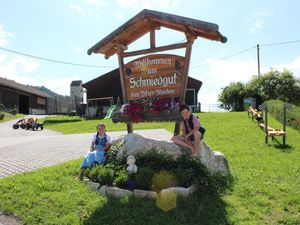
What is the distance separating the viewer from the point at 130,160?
7930 millimetres

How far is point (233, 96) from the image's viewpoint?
4678cm

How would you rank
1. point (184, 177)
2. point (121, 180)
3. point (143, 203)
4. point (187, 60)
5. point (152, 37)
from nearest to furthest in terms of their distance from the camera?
point (143, 203) → point (184, 177) → point (121, 180) → point (187, 60) → point (152, 37)

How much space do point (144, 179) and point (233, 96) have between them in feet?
134

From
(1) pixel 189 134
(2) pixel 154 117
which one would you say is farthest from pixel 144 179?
(2) pixel 154 117

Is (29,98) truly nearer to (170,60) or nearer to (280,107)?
(280,107)

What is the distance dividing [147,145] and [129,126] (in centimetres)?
151

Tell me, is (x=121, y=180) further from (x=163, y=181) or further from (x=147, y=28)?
(x=147, y=28)

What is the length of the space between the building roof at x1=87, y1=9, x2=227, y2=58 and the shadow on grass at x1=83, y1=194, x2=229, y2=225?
3.83 metres

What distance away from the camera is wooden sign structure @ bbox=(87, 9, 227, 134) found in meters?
9.07

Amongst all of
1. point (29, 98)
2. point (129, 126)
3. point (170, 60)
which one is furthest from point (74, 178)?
point (29, 98)

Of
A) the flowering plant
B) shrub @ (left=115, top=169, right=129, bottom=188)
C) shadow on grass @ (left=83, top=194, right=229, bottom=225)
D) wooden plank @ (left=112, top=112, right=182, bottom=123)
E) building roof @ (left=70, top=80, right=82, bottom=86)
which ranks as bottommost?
shadow on grass @ (left=83, top=194, right=229, bottom=225)

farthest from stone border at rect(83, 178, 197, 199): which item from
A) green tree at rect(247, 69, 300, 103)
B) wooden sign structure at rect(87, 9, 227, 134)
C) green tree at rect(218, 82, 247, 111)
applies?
green tree at rect(247, 69, 300, 103)

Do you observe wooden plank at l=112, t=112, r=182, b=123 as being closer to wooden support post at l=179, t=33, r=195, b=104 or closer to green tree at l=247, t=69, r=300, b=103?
wooden support post at l=179, t=33, r=195, b=104

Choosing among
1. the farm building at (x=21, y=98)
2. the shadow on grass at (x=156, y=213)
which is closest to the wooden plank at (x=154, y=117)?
the shadow on grass at (x=156, y=213)
